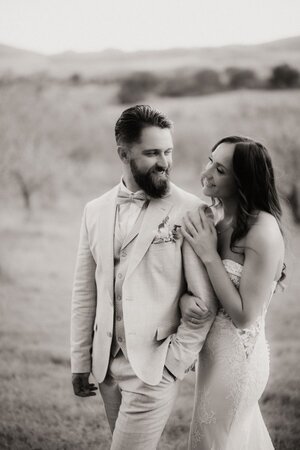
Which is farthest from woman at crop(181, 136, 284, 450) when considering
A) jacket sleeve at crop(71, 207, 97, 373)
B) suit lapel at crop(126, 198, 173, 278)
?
jacket sleeve at crop(71, 207, 97, 373)

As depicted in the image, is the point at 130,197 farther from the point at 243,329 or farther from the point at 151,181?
the point at 243,329

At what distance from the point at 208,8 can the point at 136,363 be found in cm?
286

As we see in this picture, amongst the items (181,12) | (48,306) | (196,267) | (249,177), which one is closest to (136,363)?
(196,267)

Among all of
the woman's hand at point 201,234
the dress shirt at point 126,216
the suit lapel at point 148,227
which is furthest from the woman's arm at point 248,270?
the dress shirt at point 126,216

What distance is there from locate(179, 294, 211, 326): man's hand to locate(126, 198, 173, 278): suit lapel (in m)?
0.24

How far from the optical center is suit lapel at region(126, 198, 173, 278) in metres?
1.81

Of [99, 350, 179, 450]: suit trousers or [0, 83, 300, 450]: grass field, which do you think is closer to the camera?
[99, 350, 179, 450]: suit trousers

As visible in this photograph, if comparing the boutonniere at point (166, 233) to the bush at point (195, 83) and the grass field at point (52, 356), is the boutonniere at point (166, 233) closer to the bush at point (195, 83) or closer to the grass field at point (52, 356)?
the grass field at point (52, 356)

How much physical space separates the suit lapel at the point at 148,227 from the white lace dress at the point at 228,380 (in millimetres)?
301

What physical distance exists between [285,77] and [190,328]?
9.12 feet

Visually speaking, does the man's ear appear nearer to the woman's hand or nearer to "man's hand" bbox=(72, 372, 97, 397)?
the woman's hand

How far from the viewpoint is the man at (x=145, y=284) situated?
1.81 m

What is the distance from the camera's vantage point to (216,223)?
2025mm

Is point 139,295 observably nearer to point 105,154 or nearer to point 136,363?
point 136,363
